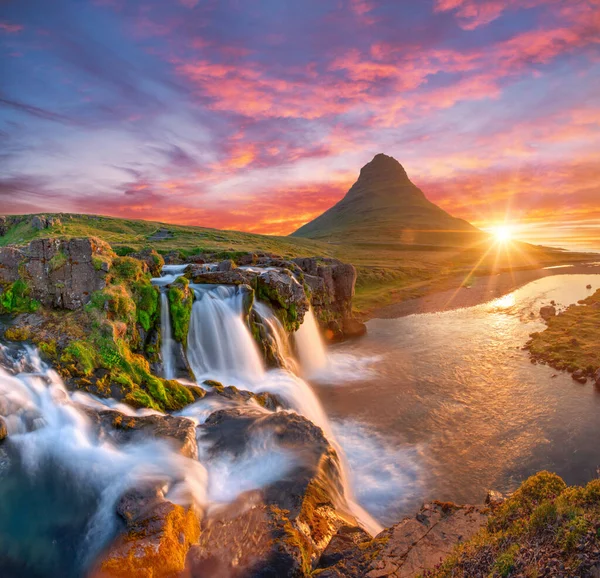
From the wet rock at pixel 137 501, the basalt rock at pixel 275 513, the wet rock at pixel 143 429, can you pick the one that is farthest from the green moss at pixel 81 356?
the wet rock at pixel 137 501

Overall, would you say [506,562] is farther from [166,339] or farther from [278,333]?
[278,333]

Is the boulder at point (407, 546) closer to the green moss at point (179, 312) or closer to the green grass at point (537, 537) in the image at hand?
the green grass at point (537, 537)

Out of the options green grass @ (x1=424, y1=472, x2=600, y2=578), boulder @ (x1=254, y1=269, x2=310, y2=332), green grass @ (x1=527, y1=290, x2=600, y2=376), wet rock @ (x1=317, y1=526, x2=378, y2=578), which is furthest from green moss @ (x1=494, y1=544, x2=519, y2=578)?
green grass @ (x1=527, y1=290, x2=600, y2=376)

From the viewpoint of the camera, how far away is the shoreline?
181 ft

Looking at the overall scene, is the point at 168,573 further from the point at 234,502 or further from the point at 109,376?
the point at 109,376

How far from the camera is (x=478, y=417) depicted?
2212 centimetres

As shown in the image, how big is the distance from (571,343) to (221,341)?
3181 cm

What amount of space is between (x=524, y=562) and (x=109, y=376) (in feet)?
54.1

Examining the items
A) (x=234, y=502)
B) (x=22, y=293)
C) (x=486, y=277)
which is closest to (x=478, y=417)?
(x=234, y=502)

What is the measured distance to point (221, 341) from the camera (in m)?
25.2

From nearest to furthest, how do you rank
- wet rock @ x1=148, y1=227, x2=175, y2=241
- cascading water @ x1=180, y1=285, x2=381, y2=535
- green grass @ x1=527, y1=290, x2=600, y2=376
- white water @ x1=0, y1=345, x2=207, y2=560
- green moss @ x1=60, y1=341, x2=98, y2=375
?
white water @ x1=0, y1=345, x2=207, y2=560
green moss @ x1=60, y1=341, x2=98, y2=375
cascading water @ x1=180, y1=285, x2=381, y2=535
green grass @ x1=527, y1=290, x2=600, y2=376
wet rock @ x1=148, y1=227, x2=175, y2=241

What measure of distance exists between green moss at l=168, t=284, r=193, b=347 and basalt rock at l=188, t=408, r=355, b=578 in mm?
8841

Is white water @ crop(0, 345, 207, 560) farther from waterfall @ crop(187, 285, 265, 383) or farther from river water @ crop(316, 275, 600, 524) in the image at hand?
waterfall @ crop(187, 285, 265, 383)

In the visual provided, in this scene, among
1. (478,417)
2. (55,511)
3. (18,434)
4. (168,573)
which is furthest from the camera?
(478,417)
